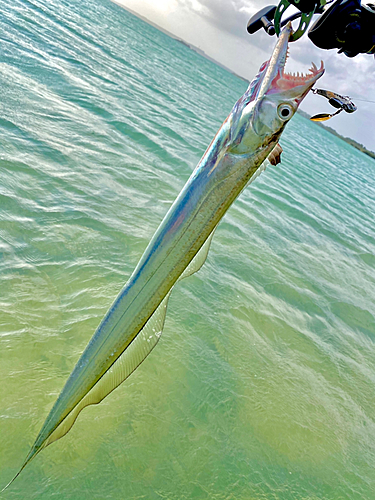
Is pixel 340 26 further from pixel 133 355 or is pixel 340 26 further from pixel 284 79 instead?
pixel 133 355

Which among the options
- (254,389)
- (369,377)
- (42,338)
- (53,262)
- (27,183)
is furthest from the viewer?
(27,183)

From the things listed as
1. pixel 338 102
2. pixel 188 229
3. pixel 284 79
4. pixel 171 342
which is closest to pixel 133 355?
pixel 188 229

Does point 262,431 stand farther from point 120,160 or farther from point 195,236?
point 120,160

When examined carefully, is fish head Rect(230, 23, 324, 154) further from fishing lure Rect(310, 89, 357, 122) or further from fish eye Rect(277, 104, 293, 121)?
fishing lure Rect(310, 89, 357, 122)

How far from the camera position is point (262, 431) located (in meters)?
3.60

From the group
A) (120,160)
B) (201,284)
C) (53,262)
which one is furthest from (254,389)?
(120,160)

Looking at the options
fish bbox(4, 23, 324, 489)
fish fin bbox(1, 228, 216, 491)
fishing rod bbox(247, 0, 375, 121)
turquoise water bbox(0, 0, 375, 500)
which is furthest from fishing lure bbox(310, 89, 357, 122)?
turquoise water bbox(0, 0, 375, 500)

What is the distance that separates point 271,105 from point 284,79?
4.3 inches

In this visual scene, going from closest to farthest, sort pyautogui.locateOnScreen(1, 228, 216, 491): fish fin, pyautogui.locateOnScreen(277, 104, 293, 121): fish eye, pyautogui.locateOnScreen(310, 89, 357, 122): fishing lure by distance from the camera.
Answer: pyautogui.locateOnScreen(277, 104, 293, 121): fish eye → pyautogui.locateOnScreen(1, 228, 216, 491): fish fin → pyautogui.locateOnScreen(310, 89, 357, 122): fishing lure

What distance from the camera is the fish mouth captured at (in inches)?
53.8

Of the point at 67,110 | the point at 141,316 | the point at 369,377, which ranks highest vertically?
the point at 141,316

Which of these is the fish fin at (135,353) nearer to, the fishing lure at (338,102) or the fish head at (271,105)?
the fish head at (271,105)

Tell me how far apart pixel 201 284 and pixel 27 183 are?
9.92 ft

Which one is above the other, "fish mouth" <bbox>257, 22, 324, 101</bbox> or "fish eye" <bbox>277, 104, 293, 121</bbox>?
"fish mouth" <bbox>257, 22, 324, 101</bbox>
